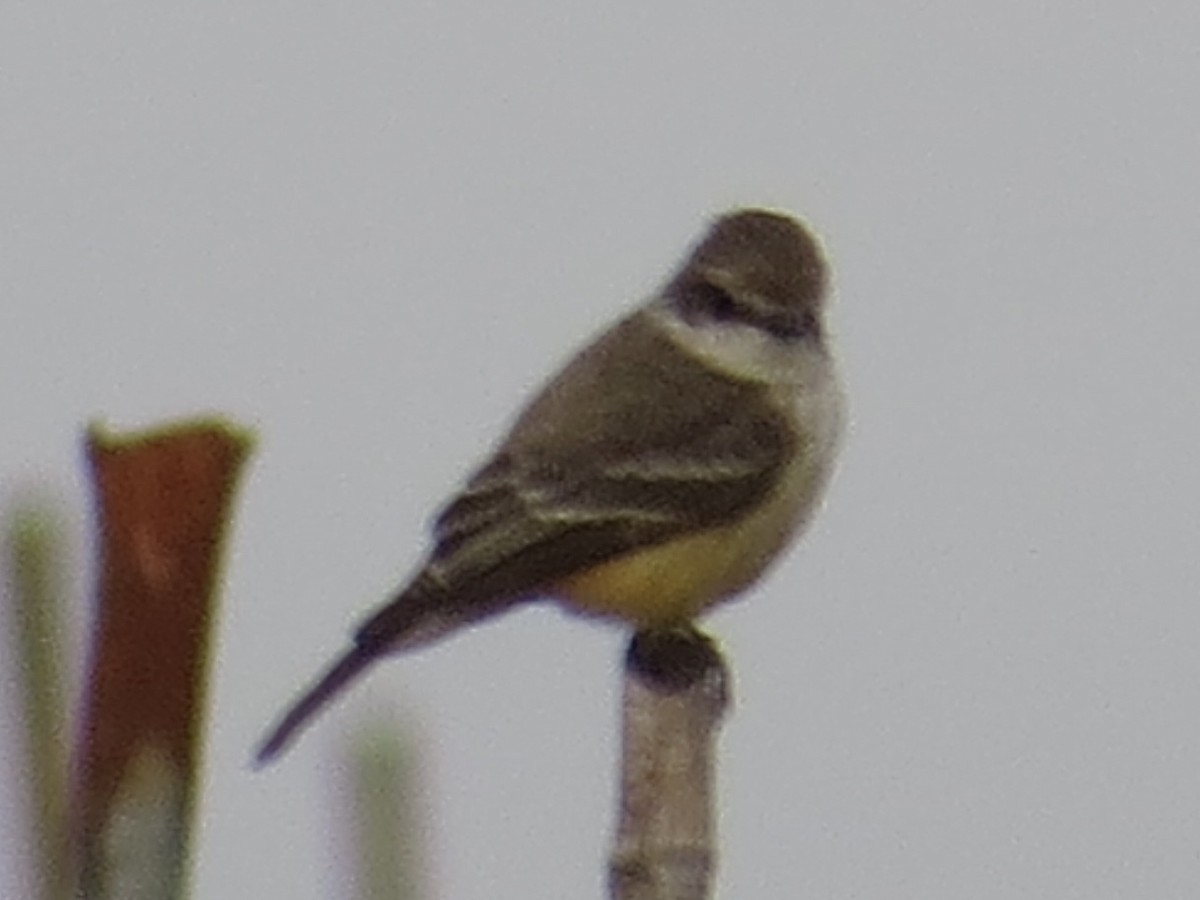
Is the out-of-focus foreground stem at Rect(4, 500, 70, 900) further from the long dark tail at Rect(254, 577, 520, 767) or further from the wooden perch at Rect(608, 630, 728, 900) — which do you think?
the long dark tail at Rect(254, 577, 520, 767)

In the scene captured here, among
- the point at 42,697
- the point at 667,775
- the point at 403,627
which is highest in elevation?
the point at 42,697

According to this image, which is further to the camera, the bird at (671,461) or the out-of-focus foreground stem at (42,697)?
the bird at (671,461)

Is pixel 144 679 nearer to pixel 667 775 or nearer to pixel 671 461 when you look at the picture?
pixel 667 775

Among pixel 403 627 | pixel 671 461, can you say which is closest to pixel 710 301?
pixel 671 461

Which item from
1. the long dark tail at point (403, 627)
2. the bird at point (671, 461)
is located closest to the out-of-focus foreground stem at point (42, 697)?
the long dark tail at point (403, 627)

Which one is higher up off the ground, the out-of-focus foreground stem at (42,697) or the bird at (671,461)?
the out-of-focus foreground stem at (42,697)

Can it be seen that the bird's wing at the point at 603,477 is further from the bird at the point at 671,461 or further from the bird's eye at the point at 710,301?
the bird's eye at the point at 710,301

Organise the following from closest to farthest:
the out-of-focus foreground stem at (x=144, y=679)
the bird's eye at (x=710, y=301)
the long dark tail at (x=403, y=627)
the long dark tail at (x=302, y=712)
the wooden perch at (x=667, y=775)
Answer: the out-of-focus foreground stem at (x=144, y=679) → the wooden perch at (x=667, y=775) → the long dark tail at (x=302, y=712) → the long dark tail at (x=403, y=627) → the bird's eye at (x=710, y=301)

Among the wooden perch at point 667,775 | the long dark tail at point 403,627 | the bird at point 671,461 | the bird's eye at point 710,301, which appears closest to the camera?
the wooden perch at point 667,775
